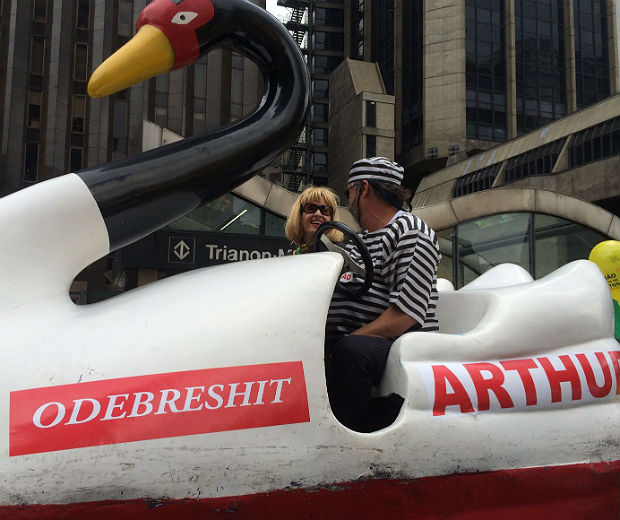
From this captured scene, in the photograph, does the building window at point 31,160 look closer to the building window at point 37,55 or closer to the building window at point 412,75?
the building window at point 37,55

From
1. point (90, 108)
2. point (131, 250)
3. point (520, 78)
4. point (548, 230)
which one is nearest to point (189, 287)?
point (131, 250)

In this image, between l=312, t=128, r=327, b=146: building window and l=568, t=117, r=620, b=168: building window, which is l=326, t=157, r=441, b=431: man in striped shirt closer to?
l=568, t=117, r=620, b=168: building window

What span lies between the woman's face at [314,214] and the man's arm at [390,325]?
4.21 ft

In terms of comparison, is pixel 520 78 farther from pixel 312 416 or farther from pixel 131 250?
pixel 312 416

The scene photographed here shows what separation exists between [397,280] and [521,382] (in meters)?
0.54

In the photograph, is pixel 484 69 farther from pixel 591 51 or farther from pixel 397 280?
pixel 397 280

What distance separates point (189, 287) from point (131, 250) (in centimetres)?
1176

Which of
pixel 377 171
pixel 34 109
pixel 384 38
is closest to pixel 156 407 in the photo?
pixel 377 171

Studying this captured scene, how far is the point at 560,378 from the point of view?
2.01 metres

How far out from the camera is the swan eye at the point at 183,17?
2092 mm

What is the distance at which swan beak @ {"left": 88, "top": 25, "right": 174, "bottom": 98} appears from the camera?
201cm

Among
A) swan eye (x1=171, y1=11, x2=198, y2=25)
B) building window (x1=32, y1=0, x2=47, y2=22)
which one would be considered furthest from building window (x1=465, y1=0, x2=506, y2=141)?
swan eye (x1=171, y1=11, x2=198, y2=25)

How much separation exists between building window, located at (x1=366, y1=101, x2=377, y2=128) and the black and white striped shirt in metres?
35.8

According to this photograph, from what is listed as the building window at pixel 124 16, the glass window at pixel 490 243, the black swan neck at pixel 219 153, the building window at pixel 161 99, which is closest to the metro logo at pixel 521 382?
the black swan neck at pixel 219 153
